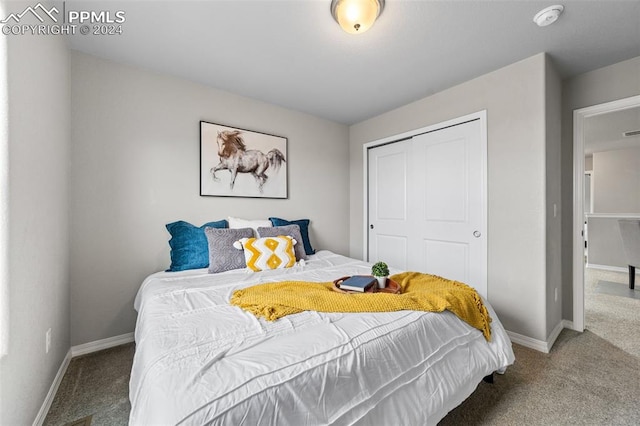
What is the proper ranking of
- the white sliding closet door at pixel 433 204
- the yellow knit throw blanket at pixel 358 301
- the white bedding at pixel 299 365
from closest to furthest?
the white bedding at pixel 299 365 < the yellow knit throw blanket at pixel 358 301 < the white sliding closet door at pixel 433 204

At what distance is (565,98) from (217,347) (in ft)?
11.5

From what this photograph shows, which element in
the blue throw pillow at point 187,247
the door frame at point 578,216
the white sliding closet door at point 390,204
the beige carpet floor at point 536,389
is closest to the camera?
the beige carpet floor at point 536,389

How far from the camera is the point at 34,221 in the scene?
1.36 metres

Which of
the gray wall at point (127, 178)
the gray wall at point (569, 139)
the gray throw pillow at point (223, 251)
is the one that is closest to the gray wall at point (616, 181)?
the gray wall at point (569, 139)

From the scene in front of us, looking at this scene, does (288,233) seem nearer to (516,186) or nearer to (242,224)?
(242,224)

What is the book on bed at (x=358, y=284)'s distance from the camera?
161 centimetres

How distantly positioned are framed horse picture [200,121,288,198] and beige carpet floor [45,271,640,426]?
1601mm

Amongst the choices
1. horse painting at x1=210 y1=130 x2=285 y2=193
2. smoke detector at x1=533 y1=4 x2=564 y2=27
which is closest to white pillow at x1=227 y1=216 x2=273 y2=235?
horse painting at x1=210 y1=130 x2=285 y2=193

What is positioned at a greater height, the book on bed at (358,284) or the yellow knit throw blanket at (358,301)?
the book on bed at (358,284)

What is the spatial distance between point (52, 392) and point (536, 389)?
2961mm

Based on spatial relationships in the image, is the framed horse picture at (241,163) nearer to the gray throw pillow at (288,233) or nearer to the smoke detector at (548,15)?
the gray throw pillow at (288,233)

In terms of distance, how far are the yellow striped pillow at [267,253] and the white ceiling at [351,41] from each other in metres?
1.52

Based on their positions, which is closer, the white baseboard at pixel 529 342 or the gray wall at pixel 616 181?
the white baseboard at pixel 529 342

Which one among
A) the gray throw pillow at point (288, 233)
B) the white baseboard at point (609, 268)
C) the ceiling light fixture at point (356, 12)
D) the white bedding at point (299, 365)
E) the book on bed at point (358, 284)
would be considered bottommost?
the white baseboard at point (609, 268)
